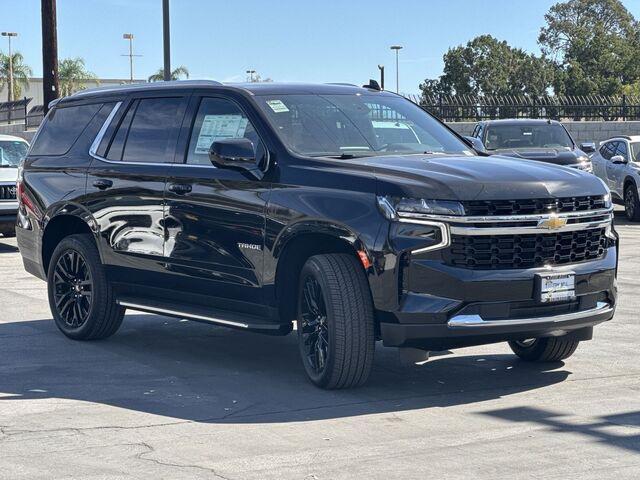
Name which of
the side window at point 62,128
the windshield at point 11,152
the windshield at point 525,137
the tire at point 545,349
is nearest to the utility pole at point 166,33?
the windshield at point 11,152

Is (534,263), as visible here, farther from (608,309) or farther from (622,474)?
(622,474)

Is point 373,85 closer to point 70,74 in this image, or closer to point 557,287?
point 557,287

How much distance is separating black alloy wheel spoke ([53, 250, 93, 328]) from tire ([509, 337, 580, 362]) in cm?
333

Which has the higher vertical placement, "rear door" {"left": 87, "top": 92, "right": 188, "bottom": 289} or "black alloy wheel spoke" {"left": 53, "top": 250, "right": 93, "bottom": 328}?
"rear door" {"left": 87, "top": 92, "right": 188, "bottom": 289}

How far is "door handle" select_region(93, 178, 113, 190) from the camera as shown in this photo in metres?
9.09

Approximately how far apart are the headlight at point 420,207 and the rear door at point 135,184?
7.21 feet

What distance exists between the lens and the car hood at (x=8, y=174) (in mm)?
17969

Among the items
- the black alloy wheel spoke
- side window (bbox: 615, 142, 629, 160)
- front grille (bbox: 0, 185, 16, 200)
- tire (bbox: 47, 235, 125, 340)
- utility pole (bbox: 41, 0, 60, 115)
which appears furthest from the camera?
utility pole (bbox: 41, 0, 60, 115)

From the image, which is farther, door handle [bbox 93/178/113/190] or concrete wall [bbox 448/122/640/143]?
concrete wall [bbox 448/122/640/143]

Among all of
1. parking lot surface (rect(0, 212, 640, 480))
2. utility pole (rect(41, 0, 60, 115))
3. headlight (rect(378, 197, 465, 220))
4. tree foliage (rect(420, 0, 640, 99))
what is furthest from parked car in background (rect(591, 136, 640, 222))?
tree foliage (rect(420, 0, 640, 99))

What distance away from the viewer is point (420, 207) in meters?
6.91

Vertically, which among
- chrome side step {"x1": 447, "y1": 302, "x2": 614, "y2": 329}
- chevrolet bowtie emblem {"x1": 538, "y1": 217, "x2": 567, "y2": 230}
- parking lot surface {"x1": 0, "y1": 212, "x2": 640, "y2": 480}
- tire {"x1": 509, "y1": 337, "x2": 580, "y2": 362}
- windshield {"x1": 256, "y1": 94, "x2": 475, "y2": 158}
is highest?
windshield {"x1": 256, "y1": 94, "x2": 475, "y2": 158}

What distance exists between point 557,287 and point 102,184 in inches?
146

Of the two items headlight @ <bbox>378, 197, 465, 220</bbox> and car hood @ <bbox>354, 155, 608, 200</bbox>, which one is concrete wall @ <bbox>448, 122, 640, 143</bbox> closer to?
car hood @ <bbox>354, 155, 608, 200</bbox>
